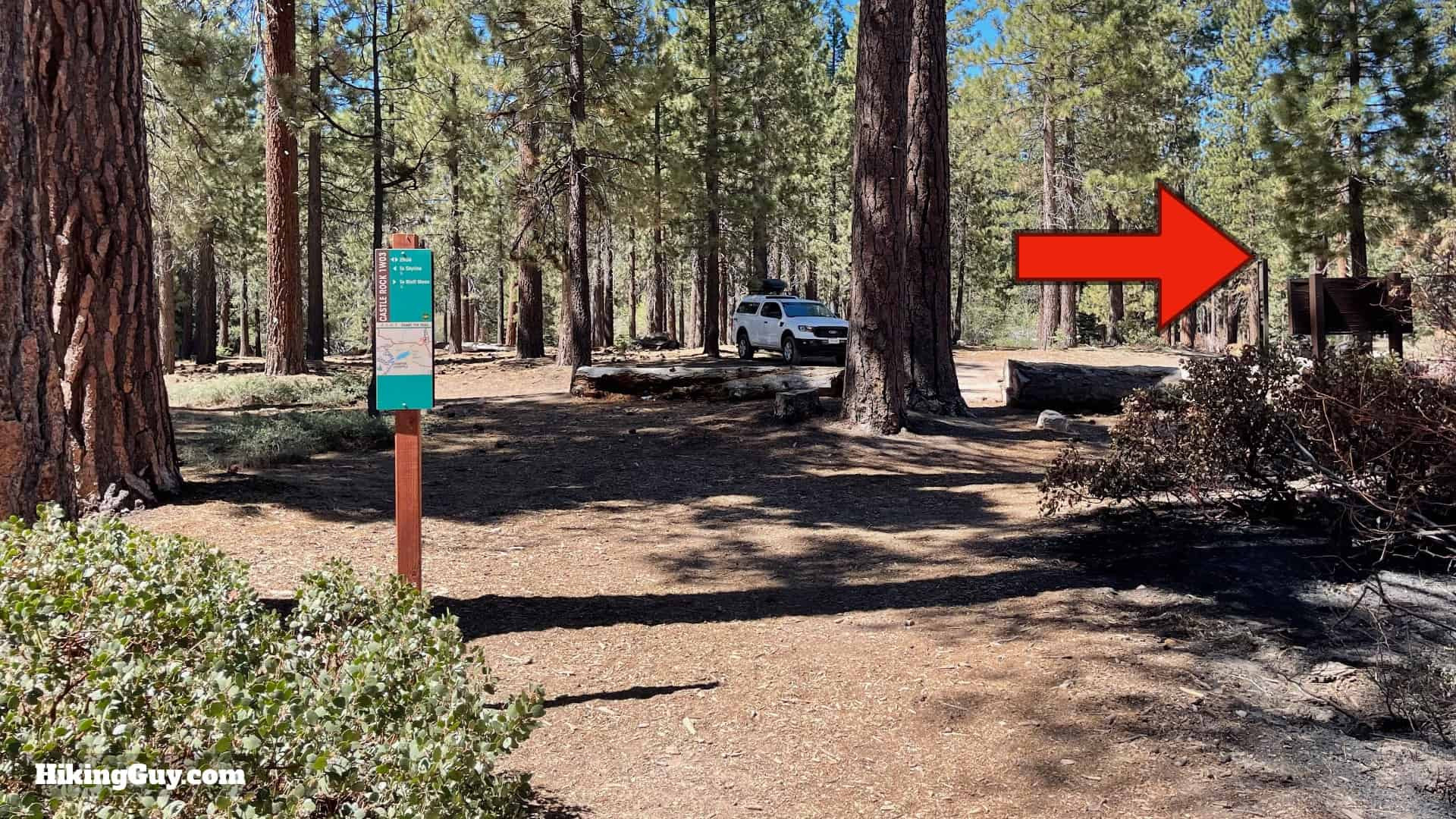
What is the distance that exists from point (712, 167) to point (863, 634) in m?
23.4

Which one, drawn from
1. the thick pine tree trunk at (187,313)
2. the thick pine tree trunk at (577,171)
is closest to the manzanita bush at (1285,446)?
the thick pine tree trunk at (577,171)

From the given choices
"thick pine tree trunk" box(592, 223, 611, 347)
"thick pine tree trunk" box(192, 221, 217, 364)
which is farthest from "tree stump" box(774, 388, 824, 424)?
"thick pine tree trunk" box(592, 223, 611, 347)

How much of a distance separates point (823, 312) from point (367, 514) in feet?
64.1

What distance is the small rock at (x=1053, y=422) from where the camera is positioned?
41.5ft

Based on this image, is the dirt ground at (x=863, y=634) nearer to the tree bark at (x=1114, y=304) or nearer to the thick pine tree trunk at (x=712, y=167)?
the thick pine tree trunk at (x=712, y=167)

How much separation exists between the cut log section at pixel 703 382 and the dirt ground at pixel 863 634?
3975 millimetres

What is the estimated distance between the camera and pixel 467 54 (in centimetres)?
1934

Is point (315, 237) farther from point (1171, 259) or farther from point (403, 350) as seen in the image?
point (403, 350)

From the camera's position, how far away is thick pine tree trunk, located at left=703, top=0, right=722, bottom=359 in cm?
2702

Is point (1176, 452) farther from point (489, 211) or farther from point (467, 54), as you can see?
point (489, 211)

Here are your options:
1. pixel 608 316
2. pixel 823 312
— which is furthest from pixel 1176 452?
pixel 608 316

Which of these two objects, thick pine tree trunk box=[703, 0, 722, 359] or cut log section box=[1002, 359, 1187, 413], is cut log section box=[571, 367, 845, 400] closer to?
cut log section box=[1002, 359, 1187, 413]

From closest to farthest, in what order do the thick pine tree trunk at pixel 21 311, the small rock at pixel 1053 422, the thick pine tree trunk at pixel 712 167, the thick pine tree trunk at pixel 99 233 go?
the thick pine tree trunk at pixel 21 311
the thick pine tree trunk at pixel 99 233
the small rock at pixel 1053 422
the thick pine tree trunk at pixel 712 167

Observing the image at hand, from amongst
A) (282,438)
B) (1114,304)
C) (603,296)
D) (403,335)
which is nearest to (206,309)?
(603,296)
